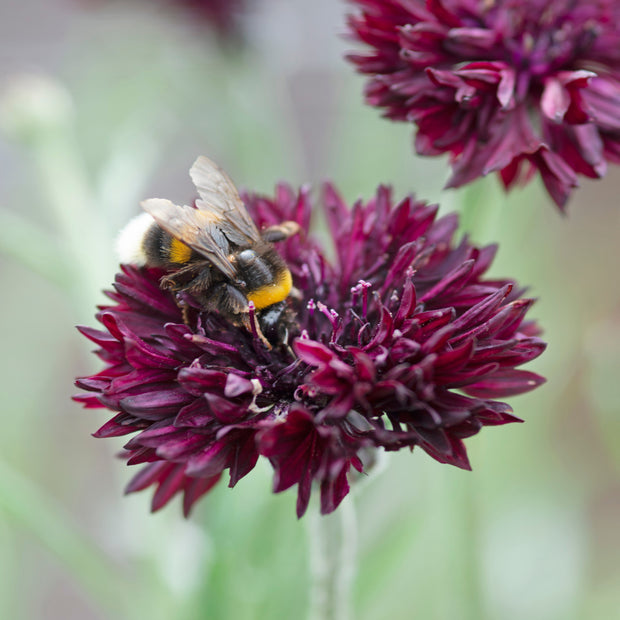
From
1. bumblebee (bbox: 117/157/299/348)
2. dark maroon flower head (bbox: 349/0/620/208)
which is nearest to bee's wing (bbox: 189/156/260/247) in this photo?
bumblebee (bbox: 117/157/299/348)

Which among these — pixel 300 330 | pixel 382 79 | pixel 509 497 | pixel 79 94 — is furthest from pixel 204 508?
pixel 79 94

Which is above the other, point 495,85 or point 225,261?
point 495,85

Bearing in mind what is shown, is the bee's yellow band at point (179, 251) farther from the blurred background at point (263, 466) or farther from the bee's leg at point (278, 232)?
the blurred background at point (263, 466)

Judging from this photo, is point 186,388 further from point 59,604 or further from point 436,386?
point 59,604

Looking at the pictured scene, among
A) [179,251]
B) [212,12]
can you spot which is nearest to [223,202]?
[179,251]

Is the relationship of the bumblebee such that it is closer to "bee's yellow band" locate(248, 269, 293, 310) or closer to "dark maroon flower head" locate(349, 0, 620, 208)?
"bee's yellow band" locate(248, 269, 293, 310)

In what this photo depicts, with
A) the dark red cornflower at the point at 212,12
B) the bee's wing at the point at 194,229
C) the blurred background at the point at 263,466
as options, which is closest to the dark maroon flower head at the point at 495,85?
the blurred background at the point at 263,466

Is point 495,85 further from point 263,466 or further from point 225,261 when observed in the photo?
point 263,466

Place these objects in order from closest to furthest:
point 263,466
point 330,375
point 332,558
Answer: point 330,375 → point 332,558 → point 263,466
